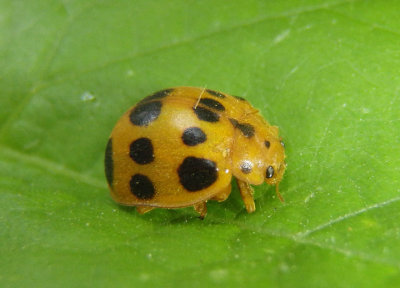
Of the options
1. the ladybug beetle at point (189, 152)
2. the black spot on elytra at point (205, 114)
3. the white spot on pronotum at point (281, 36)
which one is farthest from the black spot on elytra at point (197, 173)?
the white spot on pronotum at point (281, 36)

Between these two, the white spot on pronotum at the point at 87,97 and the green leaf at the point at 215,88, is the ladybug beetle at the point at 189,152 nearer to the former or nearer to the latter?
the green leaf at the point at 215,88

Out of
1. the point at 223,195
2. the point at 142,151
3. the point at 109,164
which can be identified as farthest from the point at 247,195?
the point at 109,164

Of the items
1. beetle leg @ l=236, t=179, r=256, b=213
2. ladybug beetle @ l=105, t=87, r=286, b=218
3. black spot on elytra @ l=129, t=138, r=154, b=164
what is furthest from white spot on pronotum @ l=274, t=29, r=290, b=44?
black spot on elytra @ l=129, t=138, r=154, b=164

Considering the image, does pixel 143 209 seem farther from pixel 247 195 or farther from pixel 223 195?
pixel 247 195

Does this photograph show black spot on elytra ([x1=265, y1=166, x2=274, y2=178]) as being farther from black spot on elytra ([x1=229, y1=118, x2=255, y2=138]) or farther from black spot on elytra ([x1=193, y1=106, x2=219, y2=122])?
black spot on elytra ([x1=193, y1=106, x2=219, y2=122])

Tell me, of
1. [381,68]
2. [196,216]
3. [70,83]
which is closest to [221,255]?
[196,216]
